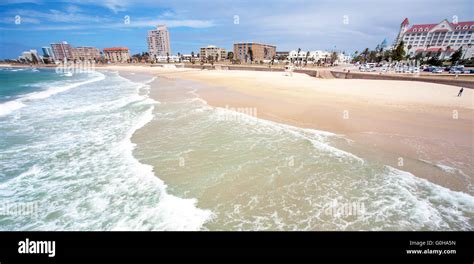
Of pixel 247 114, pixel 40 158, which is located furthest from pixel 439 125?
pixel 40 158

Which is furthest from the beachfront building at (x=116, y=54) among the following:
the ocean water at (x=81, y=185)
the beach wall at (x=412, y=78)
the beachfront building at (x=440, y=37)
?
the ocean water at (x=81, y=185)

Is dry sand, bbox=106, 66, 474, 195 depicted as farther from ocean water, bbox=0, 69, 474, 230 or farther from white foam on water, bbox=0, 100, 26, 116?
white foam on water, bbox=0, 100, 26, 116

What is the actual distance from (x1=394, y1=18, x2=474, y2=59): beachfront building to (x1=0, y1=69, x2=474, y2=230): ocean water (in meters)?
116

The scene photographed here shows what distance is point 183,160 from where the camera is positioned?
895 cm

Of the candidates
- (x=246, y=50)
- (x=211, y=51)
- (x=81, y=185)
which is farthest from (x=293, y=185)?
(x=211, y=51)

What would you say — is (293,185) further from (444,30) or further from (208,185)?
(444,30)

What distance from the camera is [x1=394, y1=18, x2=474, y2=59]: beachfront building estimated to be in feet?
309

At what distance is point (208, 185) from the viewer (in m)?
7.26

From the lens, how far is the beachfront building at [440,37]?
9415 centimetres

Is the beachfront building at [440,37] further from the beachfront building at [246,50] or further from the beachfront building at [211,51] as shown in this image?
the beachfront building at [211,51]

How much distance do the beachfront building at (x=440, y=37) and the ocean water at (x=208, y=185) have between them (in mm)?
115548

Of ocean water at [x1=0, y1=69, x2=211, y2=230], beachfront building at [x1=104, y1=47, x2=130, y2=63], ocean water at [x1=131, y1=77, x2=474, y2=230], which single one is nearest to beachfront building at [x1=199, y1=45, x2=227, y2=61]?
beachfront building at [x1=104, y1=47, x2=130, y2=63]

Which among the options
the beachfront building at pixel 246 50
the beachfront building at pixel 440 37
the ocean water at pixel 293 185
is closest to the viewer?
the ocean water at pixel 293 185
